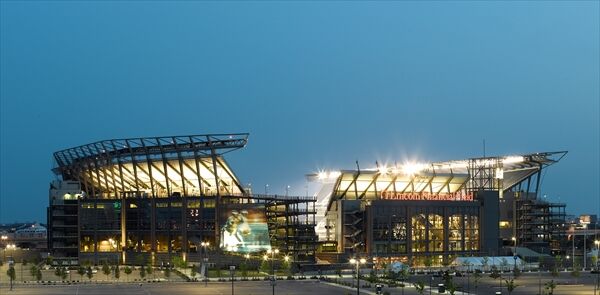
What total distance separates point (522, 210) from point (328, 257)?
55.9 meters

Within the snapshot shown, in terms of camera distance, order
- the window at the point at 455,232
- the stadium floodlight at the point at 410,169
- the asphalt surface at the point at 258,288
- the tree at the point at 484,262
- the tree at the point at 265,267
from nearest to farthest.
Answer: the asphalt surface at the point at 258,288
the tree at the point at 265,267
the tree at the point at 484,262
the window at the point at 455,232
the stadium floodlight at the point at 410,169

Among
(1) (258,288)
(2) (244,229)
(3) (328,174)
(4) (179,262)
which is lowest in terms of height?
(4) (179,262)

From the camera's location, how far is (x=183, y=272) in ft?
428

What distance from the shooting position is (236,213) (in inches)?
6102

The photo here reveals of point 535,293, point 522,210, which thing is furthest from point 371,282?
point 522,210

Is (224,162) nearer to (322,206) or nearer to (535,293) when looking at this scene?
(322,206)

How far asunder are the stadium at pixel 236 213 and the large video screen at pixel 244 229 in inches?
7.2

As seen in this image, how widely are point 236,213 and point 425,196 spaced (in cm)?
4115

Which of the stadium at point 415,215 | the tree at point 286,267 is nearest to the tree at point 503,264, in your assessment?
the stadium at point 415,215

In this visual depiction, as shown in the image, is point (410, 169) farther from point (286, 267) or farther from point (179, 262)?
point (179, 262)

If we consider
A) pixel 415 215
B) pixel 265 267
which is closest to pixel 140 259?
pixel 265 267

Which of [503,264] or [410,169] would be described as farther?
[410,169]

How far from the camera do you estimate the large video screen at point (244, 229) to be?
15175 centimetres

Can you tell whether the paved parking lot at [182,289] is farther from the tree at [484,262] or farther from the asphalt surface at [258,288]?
the tree at [484,262]
